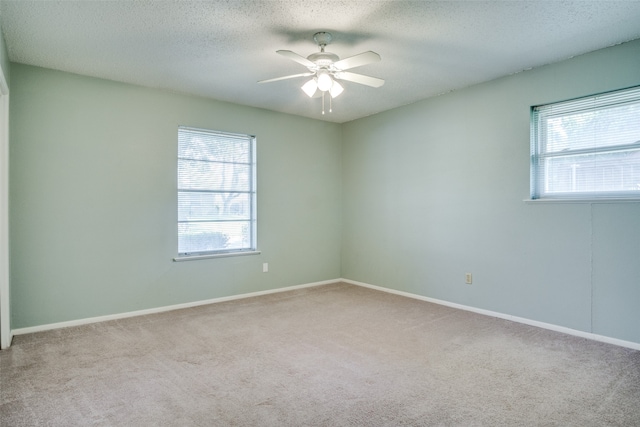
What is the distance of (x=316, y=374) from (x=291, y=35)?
2599 mm

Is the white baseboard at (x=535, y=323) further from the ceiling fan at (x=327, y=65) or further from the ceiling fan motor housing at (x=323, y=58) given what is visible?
the ceiling fan motor housing at (x=323, y=58)

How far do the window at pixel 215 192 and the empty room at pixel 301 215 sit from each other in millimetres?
28

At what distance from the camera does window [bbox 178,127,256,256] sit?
457cm

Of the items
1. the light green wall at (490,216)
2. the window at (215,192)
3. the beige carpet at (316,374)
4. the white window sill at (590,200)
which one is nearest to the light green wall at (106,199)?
the window at (215,192)

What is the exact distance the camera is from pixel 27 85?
361cm

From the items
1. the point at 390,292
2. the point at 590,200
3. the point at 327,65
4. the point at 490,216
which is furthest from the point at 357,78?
the point at 390,292

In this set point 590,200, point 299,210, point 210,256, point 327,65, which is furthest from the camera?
point 299,210

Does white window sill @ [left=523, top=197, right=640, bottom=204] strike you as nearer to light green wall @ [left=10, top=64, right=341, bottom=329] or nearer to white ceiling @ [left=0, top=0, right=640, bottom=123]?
white ceiling @ [left=0, top=0, right=640, bottom=123]

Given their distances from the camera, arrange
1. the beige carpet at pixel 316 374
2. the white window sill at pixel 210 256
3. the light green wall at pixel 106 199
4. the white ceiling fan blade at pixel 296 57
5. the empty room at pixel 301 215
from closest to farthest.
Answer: the beige carpet at pixel 316 374
the empty room at pixel 301 215
the white ceiling fan blade at pixel 296 57
the light green wall at pixel 106 199
the white window sill at pixel 210 256

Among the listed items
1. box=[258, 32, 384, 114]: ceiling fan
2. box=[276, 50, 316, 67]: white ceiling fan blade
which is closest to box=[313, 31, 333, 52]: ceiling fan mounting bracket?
box=[258, 32, 384, 114]: ceiling fan

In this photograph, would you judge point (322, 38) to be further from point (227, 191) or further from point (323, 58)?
point (227, 191)

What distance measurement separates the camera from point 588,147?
3.45 metres

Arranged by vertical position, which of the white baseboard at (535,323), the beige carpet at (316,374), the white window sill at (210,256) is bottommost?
the beige carpet at (316,374)

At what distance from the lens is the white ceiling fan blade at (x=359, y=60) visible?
277 centimetres
